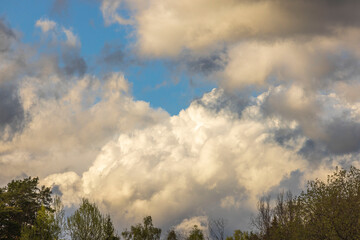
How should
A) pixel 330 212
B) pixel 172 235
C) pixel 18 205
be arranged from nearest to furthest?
pixel 330 212
pixel 18 205
pixel 172 235

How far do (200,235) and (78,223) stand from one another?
1688 inches

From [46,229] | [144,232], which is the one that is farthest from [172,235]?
[46,229]

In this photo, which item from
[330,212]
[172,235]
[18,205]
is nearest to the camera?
[330,212]

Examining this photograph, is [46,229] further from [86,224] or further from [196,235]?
[196,235]

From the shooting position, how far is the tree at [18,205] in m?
65.3

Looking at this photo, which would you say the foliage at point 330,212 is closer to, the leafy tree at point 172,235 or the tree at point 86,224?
the tree at point 86,224

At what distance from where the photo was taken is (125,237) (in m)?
92.1

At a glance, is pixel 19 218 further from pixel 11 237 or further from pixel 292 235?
pixel 292 235

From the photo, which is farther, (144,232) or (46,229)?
(144,232)

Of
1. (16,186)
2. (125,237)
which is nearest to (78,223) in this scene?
(16,186)

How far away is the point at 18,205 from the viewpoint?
72.8 meters

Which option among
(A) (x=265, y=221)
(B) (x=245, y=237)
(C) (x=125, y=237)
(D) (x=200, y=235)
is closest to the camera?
(B) (x=245, y=237)

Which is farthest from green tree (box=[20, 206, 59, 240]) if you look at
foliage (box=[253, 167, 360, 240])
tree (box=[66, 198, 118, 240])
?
foliage (box=[253, 167, 360, 240])

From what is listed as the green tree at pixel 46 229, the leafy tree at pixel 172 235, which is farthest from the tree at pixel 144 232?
the green tree at pixel 46 229
